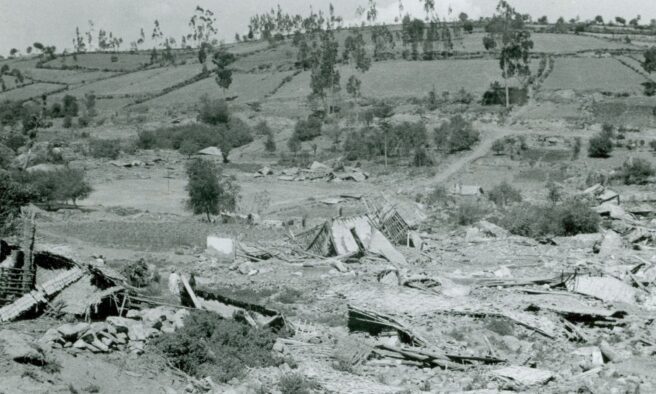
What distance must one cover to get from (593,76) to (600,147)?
1057 inches

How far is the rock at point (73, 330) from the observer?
11195mm

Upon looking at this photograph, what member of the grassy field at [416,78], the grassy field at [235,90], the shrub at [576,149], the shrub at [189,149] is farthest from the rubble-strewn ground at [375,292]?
the grassy field at [235,90]

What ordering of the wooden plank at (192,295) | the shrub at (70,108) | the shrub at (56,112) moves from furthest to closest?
the shrub at (56,112)
the shrub at (70,108)
the wooden plank at (192,295)

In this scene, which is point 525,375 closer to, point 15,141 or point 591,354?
point 591,354

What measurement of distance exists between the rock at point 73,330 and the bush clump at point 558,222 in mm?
14831

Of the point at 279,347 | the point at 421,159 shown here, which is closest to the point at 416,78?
the point at 421,159

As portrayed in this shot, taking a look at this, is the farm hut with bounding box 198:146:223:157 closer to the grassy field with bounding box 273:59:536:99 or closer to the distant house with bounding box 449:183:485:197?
the distant house with bounding box 449:183:485:197

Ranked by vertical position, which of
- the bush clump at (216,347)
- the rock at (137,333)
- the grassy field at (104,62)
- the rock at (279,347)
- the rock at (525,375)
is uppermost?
the grassy field at (104,62)

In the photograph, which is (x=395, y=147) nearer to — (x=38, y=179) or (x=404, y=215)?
(x=404, y=215)

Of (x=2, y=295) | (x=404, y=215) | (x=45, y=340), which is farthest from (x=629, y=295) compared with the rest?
(x=2, y=295)

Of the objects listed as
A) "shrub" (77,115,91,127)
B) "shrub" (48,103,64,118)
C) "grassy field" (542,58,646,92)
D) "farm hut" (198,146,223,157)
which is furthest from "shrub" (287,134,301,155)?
"shrub" (48,103,64,118)

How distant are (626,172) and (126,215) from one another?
2193 cm

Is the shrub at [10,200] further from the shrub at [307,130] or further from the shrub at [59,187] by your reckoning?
the shrub at [307,130]

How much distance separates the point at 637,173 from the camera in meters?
31.6
